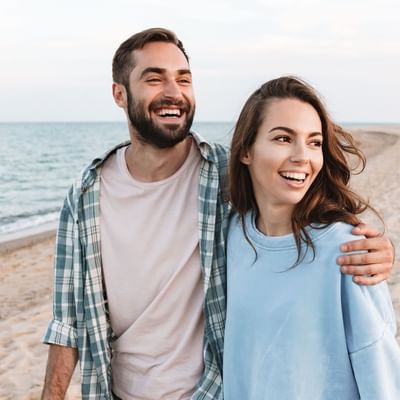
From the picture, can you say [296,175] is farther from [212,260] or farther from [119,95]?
[119,95]

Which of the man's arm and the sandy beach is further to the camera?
the sandy beach

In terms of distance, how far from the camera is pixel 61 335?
2.52 m

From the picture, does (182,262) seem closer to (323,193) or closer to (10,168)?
(323,193)

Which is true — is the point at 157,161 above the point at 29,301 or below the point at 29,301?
above

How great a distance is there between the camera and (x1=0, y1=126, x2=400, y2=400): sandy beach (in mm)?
4578

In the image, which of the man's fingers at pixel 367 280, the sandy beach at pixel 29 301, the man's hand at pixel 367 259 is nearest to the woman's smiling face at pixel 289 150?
the man's hand at pixel 367 259

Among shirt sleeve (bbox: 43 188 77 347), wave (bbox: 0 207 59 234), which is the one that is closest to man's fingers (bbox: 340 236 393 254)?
shirt sleeve (bbox: 43 188 77 347)

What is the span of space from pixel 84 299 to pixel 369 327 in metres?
1.29

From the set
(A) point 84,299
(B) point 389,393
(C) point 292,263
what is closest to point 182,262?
(A) point 84,299

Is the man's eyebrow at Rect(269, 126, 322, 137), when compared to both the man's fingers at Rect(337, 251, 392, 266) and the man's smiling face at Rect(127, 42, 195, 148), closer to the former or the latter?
the man's fingers at Rect(337, 251, 392, 266)

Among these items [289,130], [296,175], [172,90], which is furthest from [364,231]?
[172,90]

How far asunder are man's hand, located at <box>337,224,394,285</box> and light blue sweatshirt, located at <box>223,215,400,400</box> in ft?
0.09

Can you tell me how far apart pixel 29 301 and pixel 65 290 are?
482cm

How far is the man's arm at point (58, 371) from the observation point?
252cm
